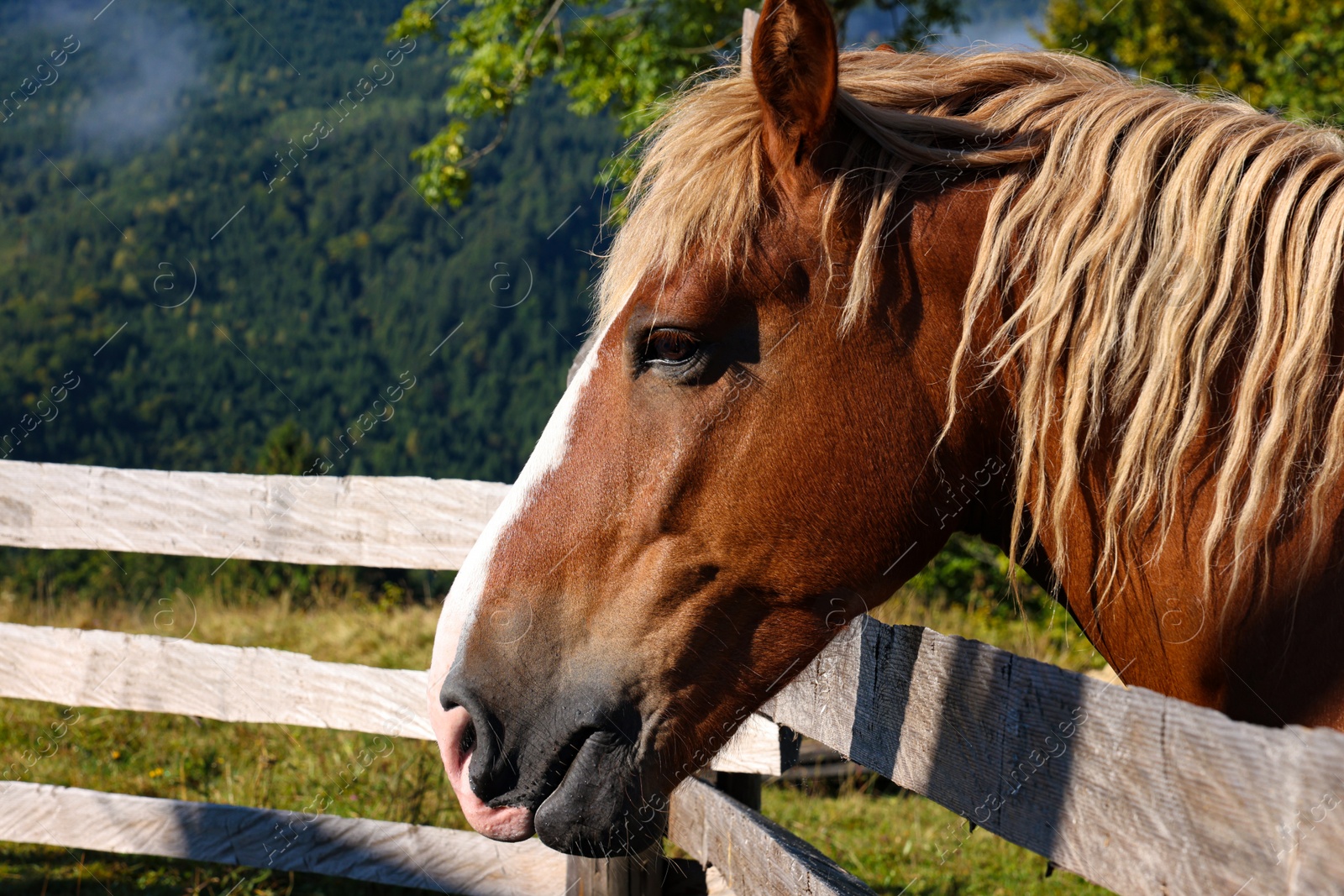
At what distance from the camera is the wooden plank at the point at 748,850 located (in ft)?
5.89

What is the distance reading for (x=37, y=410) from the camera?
13.5 feet

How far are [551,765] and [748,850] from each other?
96 cm

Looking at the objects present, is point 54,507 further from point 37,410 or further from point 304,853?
point 304,853

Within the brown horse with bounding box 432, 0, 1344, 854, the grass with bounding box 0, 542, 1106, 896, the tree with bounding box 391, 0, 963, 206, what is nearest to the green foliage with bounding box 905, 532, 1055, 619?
the grass with bounding box 0, 542, 1106, 896

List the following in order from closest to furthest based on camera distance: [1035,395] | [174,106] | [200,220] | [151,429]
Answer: [1035,395]
[151,429]
[200,220]
[174,106]

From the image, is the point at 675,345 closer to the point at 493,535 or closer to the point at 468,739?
the point at 493,535

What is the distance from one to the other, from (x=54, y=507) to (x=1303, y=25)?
14.0 meters

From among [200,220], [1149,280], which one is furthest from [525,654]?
[200,220]

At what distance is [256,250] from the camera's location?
2169 inches

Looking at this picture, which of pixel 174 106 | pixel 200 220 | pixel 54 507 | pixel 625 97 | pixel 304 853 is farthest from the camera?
pixel 174 106

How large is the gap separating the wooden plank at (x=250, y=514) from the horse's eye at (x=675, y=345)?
1.51 m

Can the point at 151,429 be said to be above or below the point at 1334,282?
below

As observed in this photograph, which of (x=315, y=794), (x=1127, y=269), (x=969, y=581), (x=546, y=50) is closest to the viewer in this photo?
(x=1127, y=269)

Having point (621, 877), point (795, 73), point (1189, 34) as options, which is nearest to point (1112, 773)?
point (795, 73)
